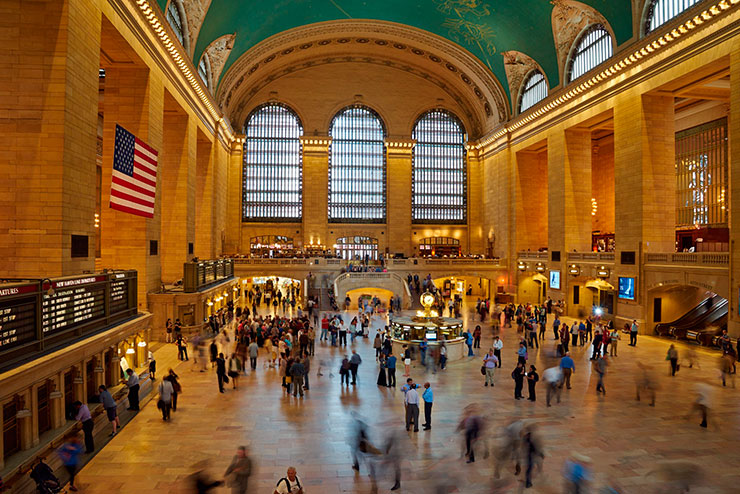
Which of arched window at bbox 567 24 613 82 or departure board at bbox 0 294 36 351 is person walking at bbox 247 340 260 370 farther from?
arched window at bbox 567 24 613 82

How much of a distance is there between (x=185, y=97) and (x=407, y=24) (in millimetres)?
18015

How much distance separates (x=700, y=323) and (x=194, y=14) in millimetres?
26251

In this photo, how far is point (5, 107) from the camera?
11.5 metres

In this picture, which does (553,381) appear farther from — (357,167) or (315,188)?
(357,167)

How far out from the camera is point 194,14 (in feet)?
73.5

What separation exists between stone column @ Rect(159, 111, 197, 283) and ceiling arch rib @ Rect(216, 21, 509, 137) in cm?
853

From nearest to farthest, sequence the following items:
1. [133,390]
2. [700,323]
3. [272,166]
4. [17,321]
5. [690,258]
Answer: [17,321], [133,390], [690,258], [700,323], [272,166]

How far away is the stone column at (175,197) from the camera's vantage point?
73.7 ft

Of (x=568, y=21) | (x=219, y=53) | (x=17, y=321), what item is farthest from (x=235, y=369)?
(x=568, y=21)

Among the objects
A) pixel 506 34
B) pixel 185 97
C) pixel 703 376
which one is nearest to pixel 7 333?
pixel 703 376

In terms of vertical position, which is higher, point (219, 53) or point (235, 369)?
point (219, 53)

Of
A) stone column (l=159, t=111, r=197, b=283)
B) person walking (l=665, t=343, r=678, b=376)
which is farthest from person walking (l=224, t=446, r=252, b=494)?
stone column (l=159, t=111, r=197, b=283)

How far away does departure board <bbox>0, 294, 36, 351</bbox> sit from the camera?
22.9 ft

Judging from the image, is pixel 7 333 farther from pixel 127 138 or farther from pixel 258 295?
pixel 258 295
